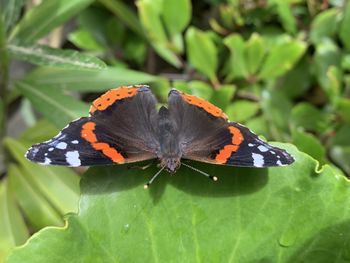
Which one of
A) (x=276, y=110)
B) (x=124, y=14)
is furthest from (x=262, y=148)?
(x=124, y=14)

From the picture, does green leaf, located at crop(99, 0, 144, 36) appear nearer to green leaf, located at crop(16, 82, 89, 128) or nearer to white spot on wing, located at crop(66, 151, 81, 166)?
green leaf, located at crop(16, 82, 89, 128)

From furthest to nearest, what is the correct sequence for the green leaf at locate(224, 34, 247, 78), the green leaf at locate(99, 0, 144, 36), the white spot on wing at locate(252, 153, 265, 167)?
the green leaf at locate(99, 0, 144, 36) < the green leaf at locate(224, 34, 247, 78) < the white spot on wing at locate(252, 153, 265, 167)

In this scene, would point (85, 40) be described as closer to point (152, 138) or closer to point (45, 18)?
point (45, 18)

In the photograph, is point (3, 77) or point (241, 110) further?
point (241, 110)

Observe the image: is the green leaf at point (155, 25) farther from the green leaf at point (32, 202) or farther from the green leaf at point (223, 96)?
the green leaf at point (32, 202)

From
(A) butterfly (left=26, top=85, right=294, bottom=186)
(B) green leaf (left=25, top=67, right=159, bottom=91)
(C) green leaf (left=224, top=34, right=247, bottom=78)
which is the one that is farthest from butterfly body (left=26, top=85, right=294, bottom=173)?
(C) green leaf (left=224, top=34, right=247, bottom=78)

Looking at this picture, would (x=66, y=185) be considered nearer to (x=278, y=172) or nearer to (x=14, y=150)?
(x=14, y=150)

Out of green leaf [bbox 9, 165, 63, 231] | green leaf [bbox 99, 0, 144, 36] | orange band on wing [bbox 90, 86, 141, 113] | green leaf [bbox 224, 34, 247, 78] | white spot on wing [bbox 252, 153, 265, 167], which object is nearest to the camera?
white spot on wing [bbox 252, 153, 265, 167]
